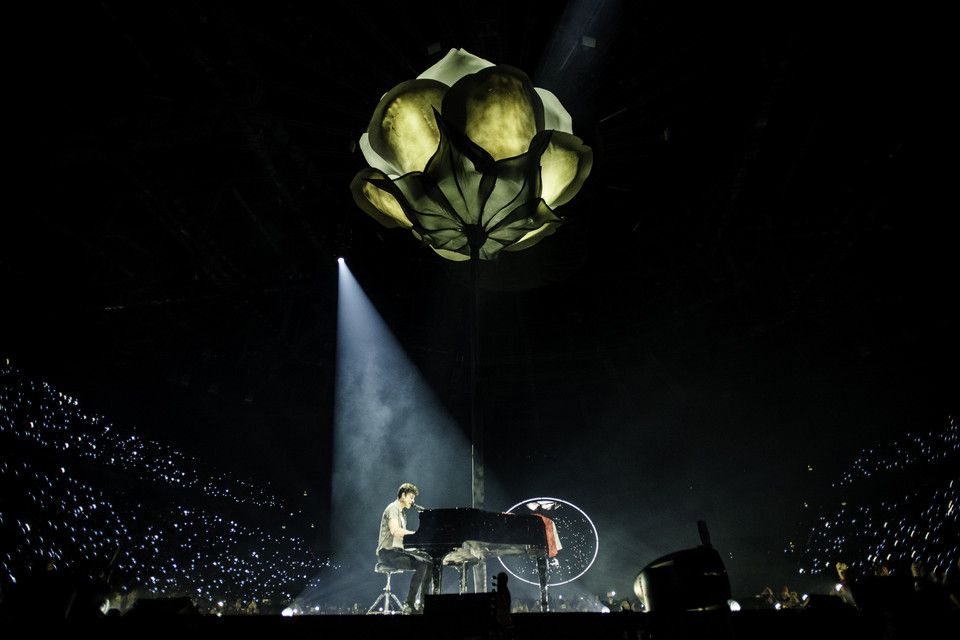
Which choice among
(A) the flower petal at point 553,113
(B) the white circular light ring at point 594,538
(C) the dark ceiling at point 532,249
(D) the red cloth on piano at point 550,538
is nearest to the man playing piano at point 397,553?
(D) the red cloth on piano at point 550,538

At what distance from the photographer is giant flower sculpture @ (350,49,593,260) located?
2119 mm

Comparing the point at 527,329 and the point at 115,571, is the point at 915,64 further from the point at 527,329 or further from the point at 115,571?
the point at 115,571

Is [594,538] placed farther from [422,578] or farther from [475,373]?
[475,373]

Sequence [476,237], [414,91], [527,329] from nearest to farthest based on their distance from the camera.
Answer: [414,91]
[476,237]
[527,329]

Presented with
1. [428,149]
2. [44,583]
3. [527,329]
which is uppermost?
[527,329]

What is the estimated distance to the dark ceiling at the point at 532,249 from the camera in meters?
3.19

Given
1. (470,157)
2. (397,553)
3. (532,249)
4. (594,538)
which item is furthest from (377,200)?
(594,538)

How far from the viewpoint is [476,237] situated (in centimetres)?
243

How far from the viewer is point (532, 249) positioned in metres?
5.28

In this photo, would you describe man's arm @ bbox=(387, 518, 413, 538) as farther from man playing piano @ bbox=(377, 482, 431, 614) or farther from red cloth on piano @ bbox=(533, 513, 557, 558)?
red cloth on piano @ bbox=(533, 513, 557, 558)

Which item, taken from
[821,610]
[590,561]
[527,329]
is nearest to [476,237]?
[821,610]

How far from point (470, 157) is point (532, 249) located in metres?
3.24

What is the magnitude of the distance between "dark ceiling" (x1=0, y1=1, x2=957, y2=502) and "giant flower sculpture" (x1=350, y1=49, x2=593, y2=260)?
3.81 feet

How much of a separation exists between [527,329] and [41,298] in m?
6.48
